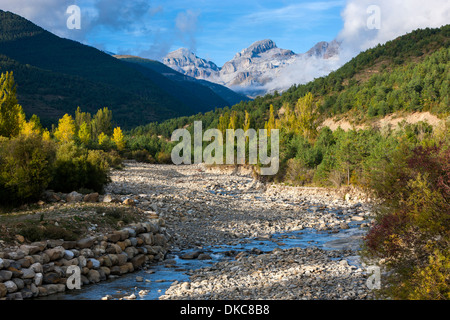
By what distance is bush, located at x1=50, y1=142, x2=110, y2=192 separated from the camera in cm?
2005

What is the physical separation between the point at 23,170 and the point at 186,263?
357 inches

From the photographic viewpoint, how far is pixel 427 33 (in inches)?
3049

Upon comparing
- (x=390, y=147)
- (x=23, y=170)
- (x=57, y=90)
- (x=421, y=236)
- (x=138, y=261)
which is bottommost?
(x=138, y=261)

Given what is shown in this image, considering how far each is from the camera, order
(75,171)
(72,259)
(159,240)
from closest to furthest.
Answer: (72,259)
(159,240)
(75,171)

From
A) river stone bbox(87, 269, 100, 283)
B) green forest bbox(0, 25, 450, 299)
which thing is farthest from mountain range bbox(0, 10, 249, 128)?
river stone bbox(87, 269, 100, 283)

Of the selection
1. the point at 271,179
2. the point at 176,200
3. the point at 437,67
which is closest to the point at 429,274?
the point at 176,200

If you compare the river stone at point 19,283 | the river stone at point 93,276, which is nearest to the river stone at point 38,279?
the river stone at point 19,283

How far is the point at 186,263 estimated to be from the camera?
12.3 metres

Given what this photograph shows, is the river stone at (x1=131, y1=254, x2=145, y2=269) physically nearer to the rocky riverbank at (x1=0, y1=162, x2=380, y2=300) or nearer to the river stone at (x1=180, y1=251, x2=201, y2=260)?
the rocky riverbank at (x1=0, y1=162, x2=380, y2=300)

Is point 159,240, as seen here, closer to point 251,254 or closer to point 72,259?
point 251,254

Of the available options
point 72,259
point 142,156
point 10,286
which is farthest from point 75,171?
point 142,156
